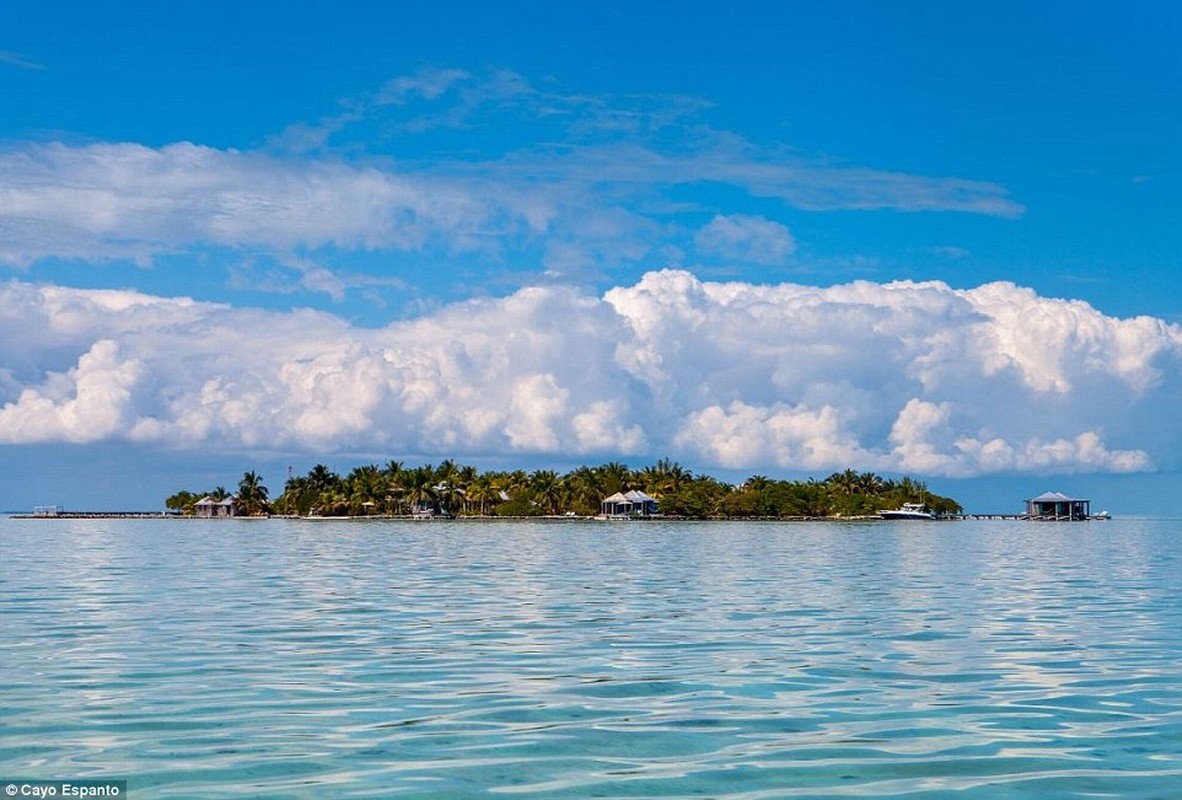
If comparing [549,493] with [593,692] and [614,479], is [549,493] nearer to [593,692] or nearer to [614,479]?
[614,479]

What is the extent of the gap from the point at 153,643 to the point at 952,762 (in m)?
16.3

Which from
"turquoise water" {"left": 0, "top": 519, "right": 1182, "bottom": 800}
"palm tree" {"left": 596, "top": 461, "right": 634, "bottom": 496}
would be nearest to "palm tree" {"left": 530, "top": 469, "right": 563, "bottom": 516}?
"palm tree" {"left": 596, "top": 461, "right": 634, "bottom": 496}

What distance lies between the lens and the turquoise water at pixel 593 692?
13.0m

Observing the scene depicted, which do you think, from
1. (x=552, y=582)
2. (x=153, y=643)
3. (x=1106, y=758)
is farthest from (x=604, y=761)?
(x=552, y=582)

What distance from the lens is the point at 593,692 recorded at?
60.3 ft

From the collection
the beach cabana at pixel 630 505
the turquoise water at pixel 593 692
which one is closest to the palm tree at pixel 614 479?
the beach cabana at pixel 630 505

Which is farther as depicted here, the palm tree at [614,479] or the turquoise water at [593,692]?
the palm tree at [614,479]

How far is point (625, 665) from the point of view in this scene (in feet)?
70.0

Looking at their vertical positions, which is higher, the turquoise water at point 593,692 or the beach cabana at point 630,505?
the beach cabana at point 630,505

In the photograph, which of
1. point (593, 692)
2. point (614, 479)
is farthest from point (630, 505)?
point (593, 692)

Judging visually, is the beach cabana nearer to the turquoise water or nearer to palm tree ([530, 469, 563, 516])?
palm tree ([530, 469, 563, 516])

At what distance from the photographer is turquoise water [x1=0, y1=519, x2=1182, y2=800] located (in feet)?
42.6

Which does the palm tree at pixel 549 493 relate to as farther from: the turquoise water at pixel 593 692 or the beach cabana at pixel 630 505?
the turquoise water at pixel 593 692

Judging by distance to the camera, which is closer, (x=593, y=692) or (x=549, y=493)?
(x=593, y=692)
